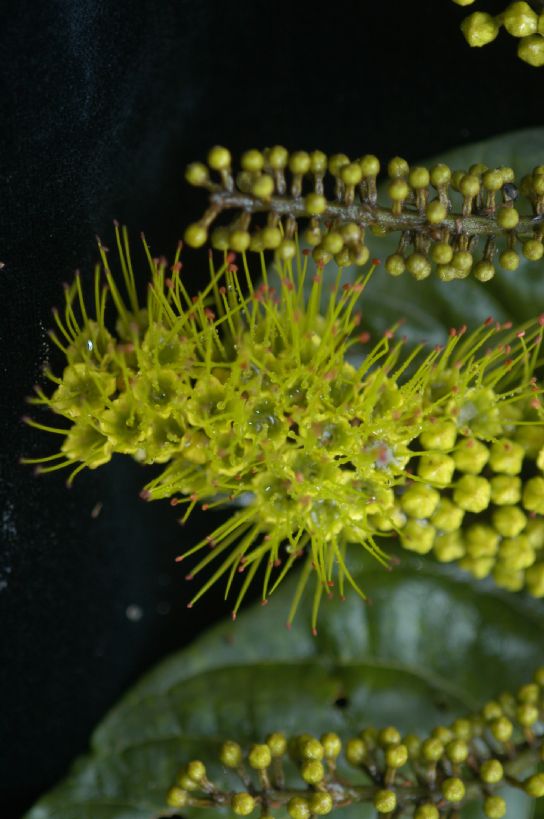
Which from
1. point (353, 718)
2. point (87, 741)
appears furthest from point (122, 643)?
point (353, 718)

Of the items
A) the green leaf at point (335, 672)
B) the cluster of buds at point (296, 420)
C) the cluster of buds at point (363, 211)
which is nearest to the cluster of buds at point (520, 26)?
the cluster of buds at point (363, 211)

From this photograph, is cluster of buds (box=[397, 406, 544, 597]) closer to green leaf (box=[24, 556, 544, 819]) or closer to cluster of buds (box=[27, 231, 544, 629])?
cluster of buds (box=[27, 231, 544, 629])

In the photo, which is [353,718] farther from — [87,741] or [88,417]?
[88,417]

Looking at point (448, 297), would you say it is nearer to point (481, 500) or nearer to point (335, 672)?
point (481, 500)

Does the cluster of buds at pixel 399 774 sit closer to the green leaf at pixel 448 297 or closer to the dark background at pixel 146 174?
the dark background at pixel 146 174

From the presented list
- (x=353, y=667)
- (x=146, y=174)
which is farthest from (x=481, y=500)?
(x=146, y=174)
